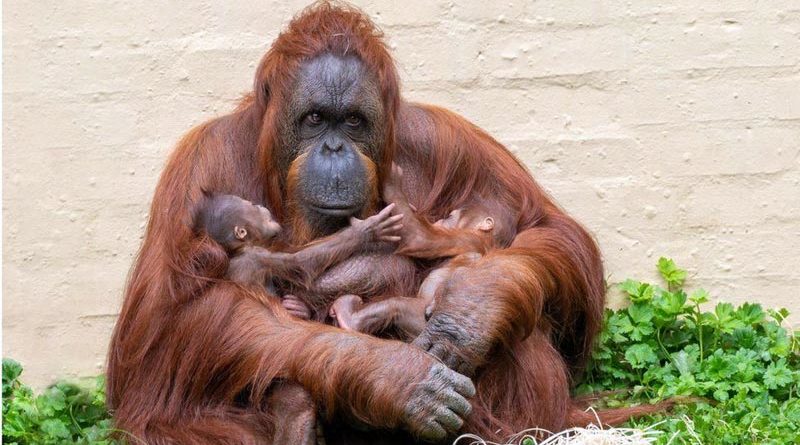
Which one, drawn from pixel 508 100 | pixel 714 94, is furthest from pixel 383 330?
pixel 714 94

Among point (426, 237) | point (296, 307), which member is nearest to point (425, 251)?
point (426, 237)

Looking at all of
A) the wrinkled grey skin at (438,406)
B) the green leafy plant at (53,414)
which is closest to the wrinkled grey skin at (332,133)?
the wrinkled grey skin at (438,406)

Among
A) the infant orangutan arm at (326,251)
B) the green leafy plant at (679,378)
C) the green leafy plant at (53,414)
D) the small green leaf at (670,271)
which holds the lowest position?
the green leafy plant at (53,414)

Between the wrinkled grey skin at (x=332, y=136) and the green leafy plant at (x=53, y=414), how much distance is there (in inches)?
36.1

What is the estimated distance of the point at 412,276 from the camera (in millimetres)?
4191

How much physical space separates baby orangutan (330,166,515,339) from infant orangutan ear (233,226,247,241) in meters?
0.33

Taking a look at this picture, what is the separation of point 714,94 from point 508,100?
730mm

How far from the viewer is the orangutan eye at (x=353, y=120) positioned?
408 centimetres

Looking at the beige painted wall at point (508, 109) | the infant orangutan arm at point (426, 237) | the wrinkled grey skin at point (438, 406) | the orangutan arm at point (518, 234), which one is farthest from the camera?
the beige painted wall at point (508, 109)

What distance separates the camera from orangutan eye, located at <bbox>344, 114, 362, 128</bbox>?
408 cm

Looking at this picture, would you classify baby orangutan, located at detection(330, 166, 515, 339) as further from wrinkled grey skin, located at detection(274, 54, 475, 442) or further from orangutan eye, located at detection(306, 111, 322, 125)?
orangutan eye, located at detection(306, 111, 322, 125)

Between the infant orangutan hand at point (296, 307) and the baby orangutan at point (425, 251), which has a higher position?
the baby orangutan at point (425, 251)

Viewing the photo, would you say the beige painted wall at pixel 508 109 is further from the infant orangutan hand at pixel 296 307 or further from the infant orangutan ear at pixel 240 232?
the infant orangutan hand at pixel 296 307

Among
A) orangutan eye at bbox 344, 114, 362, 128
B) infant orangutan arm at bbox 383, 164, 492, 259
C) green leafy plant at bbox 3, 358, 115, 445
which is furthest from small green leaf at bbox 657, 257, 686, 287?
green leafy plant at bbox 3, 358, 115, 445
